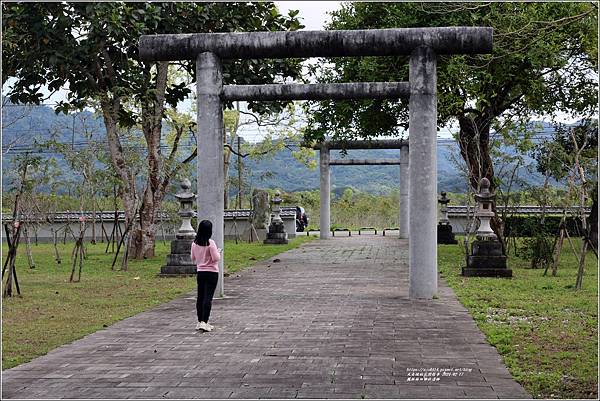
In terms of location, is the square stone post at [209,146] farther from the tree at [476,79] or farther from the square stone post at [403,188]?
the square stone post at [403,188]

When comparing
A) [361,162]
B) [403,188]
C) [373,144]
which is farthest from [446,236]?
[361,162]

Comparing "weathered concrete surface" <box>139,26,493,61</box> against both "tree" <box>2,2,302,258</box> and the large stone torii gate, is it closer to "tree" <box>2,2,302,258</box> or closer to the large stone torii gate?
the large stone torii gate

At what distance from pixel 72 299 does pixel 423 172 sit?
6083mm

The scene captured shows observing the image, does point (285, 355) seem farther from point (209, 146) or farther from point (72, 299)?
point (72, 299)

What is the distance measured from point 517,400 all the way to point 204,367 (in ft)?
9.61

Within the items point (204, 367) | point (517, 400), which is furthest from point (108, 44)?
point (517, 400)

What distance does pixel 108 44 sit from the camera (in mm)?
19391

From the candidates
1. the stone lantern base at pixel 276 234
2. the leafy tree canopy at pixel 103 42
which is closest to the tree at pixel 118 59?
the leafy tree canopy at pixel 103 42

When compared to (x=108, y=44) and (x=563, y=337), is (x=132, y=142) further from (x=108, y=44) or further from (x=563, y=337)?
(x=563, y=337)

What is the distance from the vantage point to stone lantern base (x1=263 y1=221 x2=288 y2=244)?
1150 inches

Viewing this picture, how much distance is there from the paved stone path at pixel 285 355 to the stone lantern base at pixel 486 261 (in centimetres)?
326

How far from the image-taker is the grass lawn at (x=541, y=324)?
6.98m

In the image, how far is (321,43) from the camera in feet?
39.7

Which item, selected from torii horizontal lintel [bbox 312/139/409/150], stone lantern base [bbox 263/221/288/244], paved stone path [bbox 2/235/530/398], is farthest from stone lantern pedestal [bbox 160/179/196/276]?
torii horizontal lintel [bbox 312/139/409/150]
